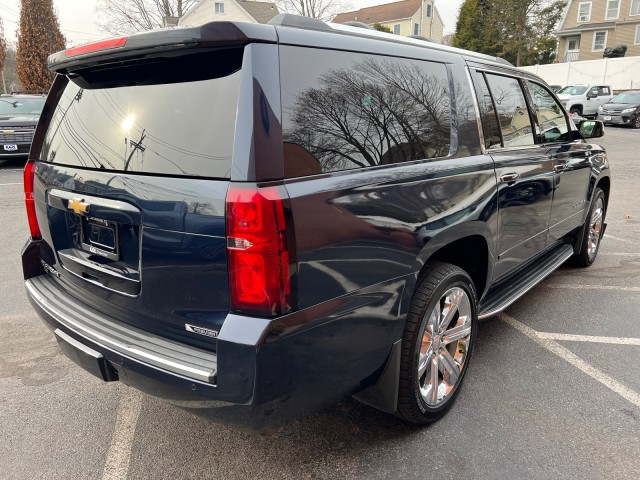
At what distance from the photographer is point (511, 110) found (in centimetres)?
335

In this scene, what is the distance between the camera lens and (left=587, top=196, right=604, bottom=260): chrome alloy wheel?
4988 millimetres

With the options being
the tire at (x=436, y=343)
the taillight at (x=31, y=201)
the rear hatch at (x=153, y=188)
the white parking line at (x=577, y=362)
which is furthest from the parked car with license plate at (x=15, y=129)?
the tire at (x=436, y=343)

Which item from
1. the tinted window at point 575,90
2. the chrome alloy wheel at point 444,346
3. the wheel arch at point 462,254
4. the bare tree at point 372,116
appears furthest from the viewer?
the tinted window at point 575,90

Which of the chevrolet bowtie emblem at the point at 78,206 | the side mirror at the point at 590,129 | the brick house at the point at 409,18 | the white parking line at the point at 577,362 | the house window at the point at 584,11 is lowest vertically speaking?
the white parking line at the point at 577,362

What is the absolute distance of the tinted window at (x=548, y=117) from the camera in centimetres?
377

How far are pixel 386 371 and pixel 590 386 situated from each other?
152 cm

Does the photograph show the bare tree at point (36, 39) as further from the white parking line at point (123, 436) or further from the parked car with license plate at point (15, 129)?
the white parking line at point (123, 436)

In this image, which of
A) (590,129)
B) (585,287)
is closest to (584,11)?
(590,129)

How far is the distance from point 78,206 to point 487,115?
7.61 ft

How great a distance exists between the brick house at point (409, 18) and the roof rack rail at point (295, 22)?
177 ft

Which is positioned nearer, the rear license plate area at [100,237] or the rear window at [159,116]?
the rear window at [159,116]

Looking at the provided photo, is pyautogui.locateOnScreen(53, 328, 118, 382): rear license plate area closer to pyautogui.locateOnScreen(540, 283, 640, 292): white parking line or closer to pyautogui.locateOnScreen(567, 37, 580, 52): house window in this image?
pyautogui.locateOnScreen(540, 283, 640, 292): white parking line

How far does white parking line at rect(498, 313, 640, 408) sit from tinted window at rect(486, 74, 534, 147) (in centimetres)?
139

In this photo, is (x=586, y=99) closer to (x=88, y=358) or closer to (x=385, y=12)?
(x=88, y=358)
